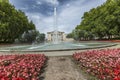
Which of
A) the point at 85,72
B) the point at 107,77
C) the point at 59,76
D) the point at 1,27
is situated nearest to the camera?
the point at 107,77

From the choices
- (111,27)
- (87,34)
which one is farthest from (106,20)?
(87,34)

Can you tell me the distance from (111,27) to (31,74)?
33.6 meters

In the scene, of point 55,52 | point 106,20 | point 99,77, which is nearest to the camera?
point 99,77

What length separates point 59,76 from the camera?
5.87 meters

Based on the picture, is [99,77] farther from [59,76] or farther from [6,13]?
[6,13]

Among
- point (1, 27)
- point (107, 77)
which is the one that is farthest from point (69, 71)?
point (1, 27)

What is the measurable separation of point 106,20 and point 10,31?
21.1 m

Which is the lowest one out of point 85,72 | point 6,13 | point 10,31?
point 85,72

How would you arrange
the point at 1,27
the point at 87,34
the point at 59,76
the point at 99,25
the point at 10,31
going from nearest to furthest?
the point at 59,76, the point at 1,27, the point at 10,31, the point at 99,25, the point at 87,34

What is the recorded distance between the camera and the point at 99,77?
5.39 meters

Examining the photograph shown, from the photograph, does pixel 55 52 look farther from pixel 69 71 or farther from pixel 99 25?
pixel 99 25

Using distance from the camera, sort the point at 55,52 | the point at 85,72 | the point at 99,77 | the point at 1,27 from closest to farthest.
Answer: the point at 99,77, the point at 85,72, the point at 55,52, the point at 1,27

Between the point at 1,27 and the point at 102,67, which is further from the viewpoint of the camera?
the point at 1,27

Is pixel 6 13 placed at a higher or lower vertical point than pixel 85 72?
higher
